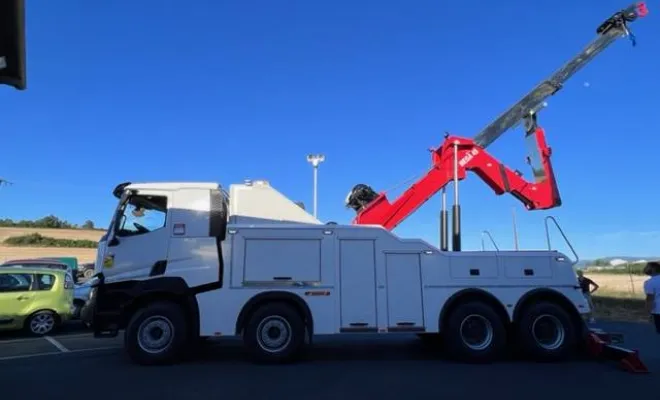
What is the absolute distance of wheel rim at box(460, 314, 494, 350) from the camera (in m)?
8.96

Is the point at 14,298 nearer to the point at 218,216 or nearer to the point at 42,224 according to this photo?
the point at 218,216

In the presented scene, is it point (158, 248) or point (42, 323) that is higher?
point (158, 248)

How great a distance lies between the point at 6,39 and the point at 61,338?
9701mm

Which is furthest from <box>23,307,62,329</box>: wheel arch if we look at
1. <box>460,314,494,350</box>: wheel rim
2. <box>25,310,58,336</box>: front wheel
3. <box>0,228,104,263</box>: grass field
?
<box>0,228,104,263</box>: grass field

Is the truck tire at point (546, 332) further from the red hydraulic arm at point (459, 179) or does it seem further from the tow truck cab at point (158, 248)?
the tow truck cab at point (158, 248)

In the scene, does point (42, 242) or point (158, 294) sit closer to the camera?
point (158, 294)

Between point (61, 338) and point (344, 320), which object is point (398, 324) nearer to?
point (344, 320)

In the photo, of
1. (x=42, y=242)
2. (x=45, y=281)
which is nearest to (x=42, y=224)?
(x=42, y=242)

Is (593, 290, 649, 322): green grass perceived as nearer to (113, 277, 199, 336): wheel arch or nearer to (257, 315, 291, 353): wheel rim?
(257, 315, 291, 353): wheel rim

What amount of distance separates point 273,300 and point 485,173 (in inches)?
205

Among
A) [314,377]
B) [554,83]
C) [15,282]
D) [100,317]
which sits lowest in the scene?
[314,377]

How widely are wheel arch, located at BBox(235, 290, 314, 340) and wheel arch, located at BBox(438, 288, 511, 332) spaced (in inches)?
90.0

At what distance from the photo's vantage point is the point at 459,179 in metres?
10.8

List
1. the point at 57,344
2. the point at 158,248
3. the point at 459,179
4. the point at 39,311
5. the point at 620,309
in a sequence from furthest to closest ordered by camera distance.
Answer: the point at 620,309, the point at 39,311, the point at 57,344, the point at 459,179, the point at 158,248
